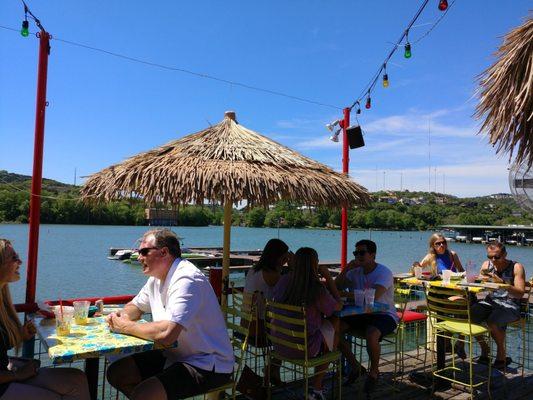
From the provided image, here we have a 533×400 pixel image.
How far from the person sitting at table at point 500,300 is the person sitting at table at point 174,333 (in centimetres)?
296

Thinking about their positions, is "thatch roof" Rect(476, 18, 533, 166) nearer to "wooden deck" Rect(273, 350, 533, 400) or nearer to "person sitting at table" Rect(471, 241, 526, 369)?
"person sitting at table" Rect(471, 241, 526, 369)

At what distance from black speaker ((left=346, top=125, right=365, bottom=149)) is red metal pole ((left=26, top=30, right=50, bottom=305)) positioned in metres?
4.37

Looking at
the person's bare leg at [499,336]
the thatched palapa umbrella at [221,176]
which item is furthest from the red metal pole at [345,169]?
the person's bare leg at [499,336]

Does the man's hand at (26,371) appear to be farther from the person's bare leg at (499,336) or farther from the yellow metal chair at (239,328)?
the person's bare leg at (499,336)

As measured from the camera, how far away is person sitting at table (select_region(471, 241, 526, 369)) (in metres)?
4.24

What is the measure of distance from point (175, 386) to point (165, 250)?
2.50 ft

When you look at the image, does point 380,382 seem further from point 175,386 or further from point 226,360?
point 175,386

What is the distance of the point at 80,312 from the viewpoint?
9.14 feet

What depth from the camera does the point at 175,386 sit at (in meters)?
2.35

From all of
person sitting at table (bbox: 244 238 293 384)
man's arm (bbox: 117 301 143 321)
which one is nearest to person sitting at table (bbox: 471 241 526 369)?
person sitting at table (bbox: 244 238 293 384)

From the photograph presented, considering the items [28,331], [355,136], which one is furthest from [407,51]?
[28,331]

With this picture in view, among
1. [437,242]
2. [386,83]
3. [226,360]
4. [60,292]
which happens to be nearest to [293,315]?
[226,360]

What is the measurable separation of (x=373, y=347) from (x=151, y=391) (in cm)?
211

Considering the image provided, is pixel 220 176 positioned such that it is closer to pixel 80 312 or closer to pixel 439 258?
pixel 80 312
